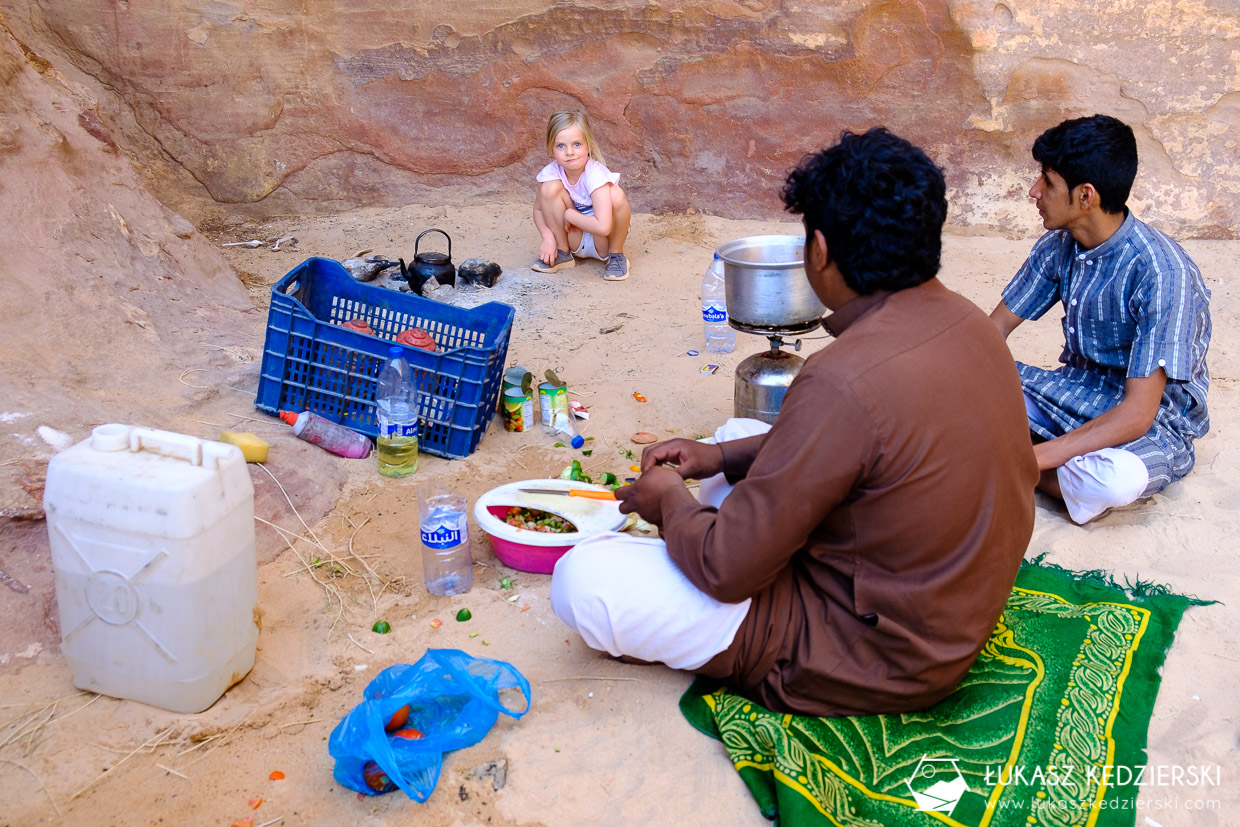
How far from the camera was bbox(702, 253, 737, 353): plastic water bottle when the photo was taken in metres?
5.37

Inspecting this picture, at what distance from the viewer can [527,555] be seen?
341cm

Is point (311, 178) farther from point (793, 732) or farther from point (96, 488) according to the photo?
point (793, 732)

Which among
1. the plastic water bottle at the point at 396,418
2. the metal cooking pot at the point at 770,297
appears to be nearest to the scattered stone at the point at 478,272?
the plastic water bottle at the point at 396,418

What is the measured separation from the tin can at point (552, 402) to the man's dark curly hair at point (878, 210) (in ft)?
7.70

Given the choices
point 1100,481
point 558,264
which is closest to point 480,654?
point 1100,481

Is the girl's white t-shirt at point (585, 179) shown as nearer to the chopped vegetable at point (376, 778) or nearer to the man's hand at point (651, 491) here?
the man's hand at point (651, 491)

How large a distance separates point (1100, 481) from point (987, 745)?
1480 mm

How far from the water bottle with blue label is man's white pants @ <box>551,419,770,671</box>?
61 cm

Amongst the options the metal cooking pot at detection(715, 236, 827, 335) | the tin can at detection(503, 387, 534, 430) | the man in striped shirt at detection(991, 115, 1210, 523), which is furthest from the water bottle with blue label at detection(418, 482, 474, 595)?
the man in striped shirt at detection(991, 115, 1210, 523)

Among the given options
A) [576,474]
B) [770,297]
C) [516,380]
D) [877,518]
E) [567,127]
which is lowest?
[576,474]

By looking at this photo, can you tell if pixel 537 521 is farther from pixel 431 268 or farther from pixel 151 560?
pixel 431 268

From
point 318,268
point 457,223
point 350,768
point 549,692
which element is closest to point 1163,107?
point 457,223

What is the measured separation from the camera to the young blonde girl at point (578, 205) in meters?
6.52

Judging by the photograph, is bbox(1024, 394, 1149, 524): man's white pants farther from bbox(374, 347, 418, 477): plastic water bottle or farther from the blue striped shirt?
bbox(374, 347, 418, 477): plastic water bottle
